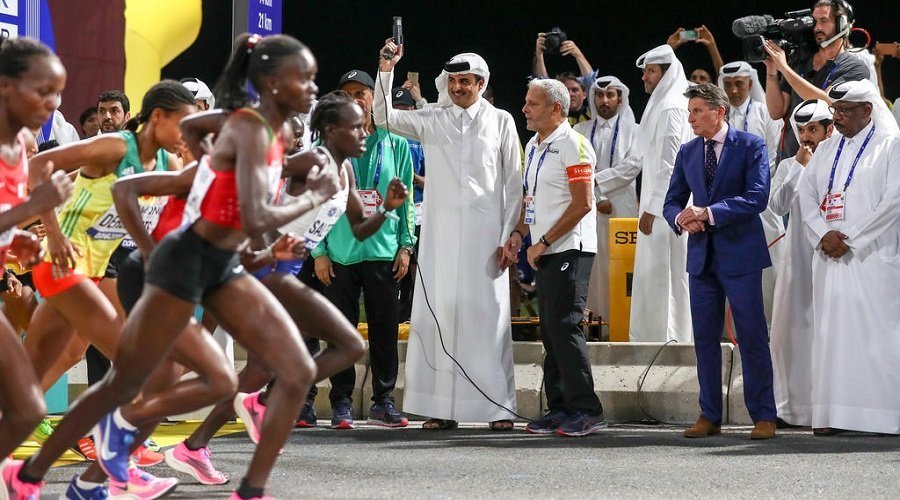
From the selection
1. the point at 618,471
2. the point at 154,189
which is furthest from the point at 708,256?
the point at 154,189

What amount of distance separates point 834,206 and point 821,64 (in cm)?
145

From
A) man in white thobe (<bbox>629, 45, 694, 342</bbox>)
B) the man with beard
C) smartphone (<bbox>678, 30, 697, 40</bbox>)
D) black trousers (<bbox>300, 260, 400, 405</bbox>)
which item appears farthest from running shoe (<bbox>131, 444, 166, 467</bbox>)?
smartphone (<bbox>678, 30, 697, 40</bbox>)

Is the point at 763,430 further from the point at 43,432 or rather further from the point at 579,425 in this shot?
the point at 43,432

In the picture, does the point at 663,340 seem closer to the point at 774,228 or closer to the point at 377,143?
the point at 774,228

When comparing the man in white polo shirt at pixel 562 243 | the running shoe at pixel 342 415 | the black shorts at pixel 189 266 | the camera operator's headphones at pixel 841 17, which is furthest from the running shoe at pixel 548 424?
the black shorts at pixel 189 266

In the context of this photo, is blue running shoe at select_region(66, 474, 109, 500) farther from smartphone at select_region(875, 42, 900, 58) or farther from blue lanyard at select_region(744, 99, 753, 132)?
smartphone at select_region(875, 42, 900, 58)

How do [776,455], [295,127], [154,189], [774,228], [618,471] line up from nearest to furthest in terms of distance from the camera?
[154,189] < [618,471] < [776,455] < [295,127] < [774,228]

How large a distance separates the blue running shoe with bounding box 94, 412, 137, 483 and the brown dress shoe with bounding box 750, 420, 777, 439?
3941 millimetres

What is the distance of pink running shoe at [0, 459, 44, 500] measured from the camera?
467cm

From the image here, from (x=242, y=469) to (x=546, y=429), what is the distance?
232 centimetres

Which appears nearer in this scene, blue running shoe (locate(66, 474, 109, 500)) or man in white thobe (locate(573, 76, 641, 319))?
blue running shoe (locate(66, 474, 109, 500))

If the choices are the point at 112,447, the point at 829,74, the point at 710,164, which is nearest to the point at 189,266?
the point at 112,447

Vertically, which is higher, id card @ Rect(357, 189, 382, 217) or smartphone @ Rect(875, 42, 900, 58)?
smartphone @ Rect(875, 42, 900, 58)

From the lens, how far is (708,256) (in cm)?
784
